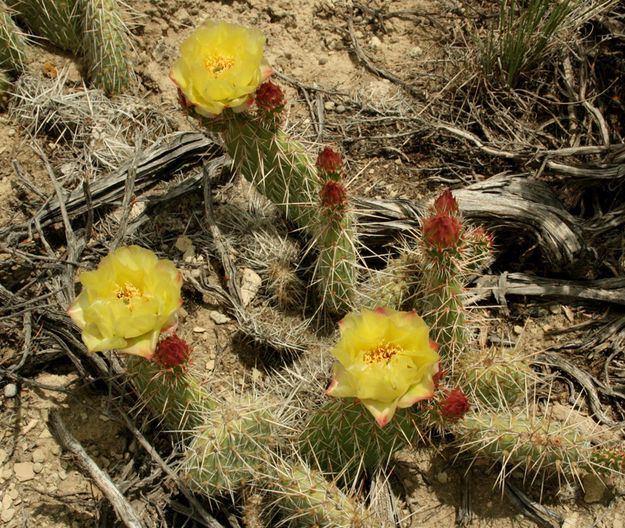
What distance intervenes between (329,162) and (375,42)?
1.55m

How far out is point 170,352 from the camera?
1969 mm

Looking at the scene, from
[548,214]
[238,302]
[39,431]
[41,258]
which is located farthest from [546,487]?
A: [41,258]

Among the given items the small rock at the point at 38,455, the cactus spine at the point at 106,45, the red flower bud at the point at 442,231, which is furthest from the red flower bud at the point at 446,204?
the cactus spine at the point at 106,45

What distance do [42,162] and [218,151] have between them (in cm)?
76

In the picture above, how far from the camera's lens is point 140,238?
9.38 feet

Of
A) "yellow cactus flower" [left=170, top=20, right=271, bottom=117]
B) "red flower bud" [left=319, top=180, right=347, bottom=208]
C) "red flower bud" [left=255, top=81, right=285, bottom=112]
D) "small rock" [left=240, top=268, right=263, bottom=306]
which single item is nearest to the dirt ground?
"small rock" [left=240, top=268, right=263, bottom=306]

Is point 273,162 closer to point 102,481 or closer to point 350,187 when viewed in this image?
point 350,187

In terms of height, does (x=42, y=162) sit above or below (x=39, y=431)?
above

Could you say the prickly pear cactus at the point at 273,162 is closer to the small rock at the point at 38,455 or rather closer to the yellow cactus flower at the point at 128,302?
the yellow cactus flower at the point at 128,302

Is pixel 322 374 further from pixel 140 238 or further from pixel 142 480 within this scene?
pixel 140 238

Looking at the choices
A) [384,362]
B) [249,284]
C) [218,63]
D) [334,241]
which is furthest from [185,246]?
[384,362]

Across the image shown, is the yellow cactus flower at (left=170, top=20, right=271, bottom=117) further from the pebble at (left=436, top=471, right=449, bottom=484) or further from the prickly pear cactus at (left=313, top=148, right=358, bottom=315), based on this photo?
the pebble at (left=436, top=471, right=449, bottom=484)

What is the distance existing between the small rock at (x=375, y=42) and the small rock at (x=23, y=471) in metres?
2.46

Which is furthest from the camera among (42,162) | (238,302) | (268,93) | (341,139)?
(341,139)
